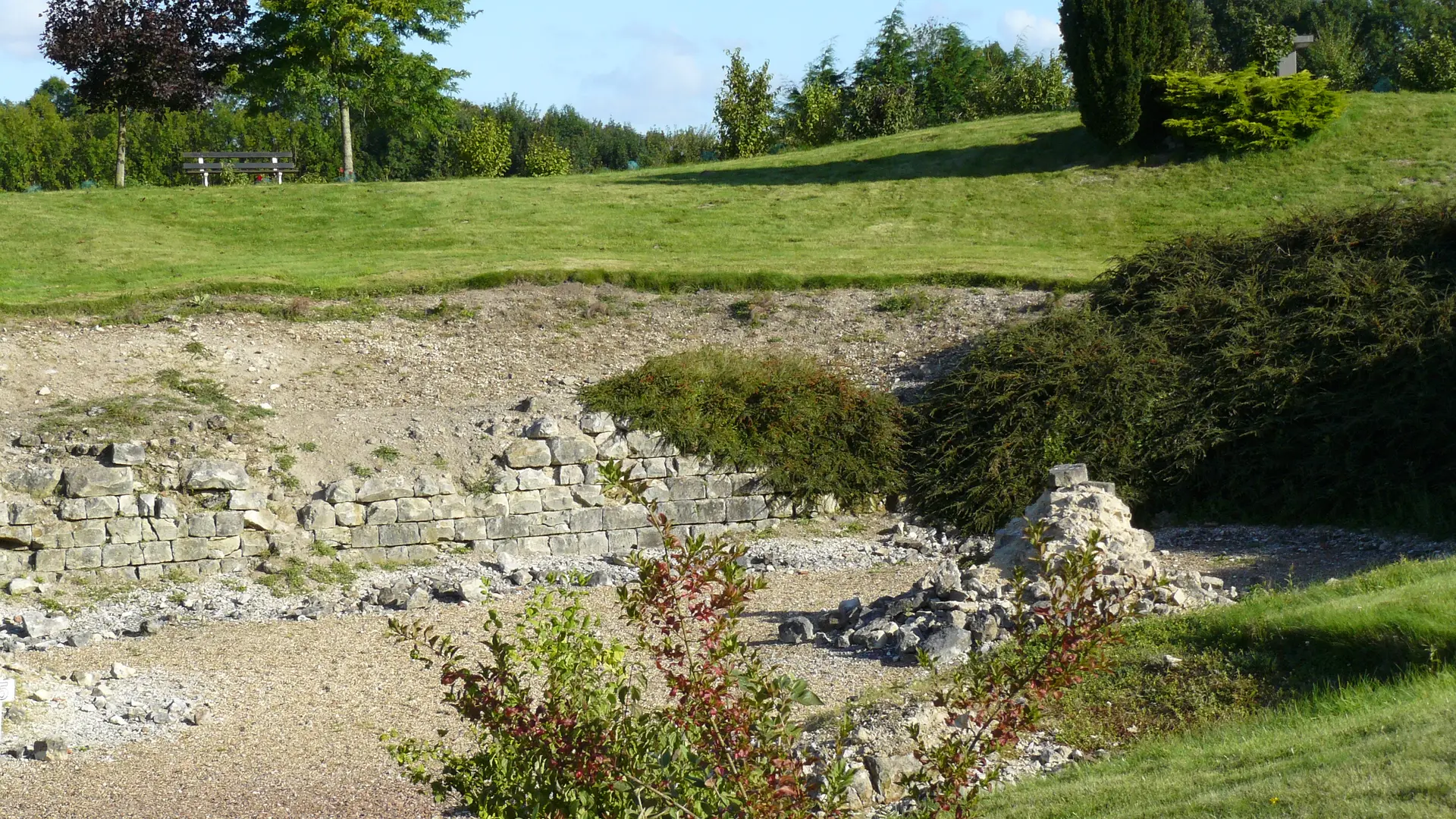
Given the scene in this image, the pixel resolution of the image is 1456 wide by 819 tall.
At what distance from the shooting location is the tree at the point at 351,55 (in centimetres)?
2608

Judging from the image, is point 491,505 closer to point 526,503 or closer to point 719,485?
point 526,503

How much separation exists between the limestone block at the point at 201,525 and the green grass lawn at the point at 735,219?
197 inches

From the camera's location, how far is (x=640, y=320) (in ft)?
49.3

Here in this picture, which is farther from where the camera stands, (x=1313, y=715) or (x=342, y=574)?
(x=342, y=574)

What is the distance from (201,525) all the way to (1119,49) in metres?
17.2

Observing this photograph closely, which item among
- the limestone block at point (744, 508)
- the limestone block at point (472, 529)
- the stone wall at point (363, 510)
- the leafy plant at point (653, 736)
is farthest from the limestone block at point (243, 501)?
the leafy plant at point (653, 736)

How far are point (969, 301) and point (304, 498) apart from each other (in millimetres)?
8226

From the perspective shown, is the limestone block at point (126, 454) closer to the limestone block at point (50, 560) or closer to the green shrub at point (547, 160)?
the limestone block at point (50, 560)

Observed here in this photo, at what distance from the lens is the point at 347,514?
11008mm

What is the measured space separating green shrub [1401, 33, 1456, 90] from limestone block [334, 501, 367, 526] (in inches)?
1069

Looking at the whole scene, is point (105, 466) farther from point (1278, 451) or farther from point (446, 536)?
point (1278, 451)

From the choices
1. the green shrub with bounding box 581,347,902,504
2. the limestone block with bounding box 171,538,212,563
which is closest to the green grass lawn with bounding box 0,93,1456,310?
the green shrub with bounding box 581,347,902,504

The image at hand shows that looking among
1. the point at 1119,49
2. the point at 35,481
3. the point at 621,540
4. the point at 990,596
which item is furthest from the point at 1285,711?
the point at 1119,49

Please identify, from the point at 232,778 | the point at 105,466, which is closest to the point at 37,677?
the point at 232,778
